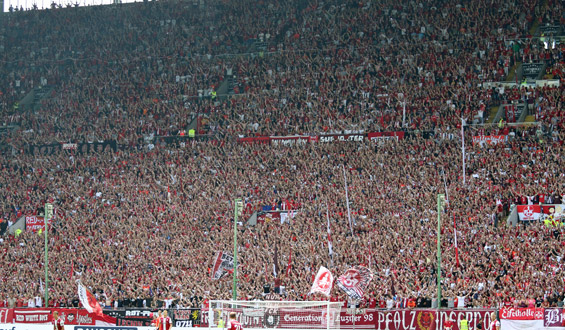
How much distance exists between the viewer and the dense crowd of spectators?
141ft

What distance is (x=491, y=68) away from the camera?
6012 cm

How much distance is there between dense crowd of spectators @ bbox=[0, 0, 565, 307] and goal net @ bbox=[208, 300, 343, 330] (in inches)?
268

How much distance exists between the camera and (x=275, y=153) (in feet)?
193

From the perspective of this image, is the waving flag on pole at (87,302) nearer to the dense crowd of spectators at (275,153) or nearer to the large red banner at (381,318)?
the dense crowd of spectators at (275,153)

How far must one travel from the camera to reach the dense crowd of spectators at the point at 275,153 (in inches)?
1698

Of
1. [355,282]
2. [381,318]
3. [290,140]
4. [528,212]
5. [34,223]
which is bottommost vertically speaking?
[381,318]

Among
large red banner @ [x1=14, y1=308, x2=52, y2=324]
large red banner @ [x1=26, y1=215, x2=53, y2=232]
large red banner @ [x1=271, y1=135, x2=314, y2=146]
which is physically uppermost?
large red banner @ [x1=271, y1=135, x2=314, y2=146]

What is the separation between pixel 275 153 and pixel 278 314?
95.5ft

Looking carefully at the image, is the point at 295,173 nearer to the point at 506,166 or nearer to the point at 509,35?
the point at 506,166

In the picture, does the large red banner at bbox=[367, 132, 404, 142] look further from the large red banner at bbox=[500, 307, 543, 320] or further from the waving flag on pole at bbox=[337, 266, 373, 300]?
the large red banner at bbox=[500, 307, 543, 320]

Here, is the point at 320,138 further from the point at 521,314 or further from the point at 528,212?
the point at 521,314

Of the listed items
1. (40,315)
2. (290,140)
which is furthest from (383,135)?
(40,315)

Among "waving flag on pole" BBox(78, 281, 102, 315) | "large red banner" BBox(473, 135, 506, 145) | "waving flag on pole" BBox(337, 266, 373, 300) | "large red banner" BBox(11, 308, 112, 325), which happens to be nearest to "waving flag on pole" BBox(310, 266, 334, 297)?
"waving flag on pole" BBox(337, 266, 373, 300)

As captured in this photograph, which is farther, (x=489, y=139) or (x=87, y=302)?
(x=489, y=139)
